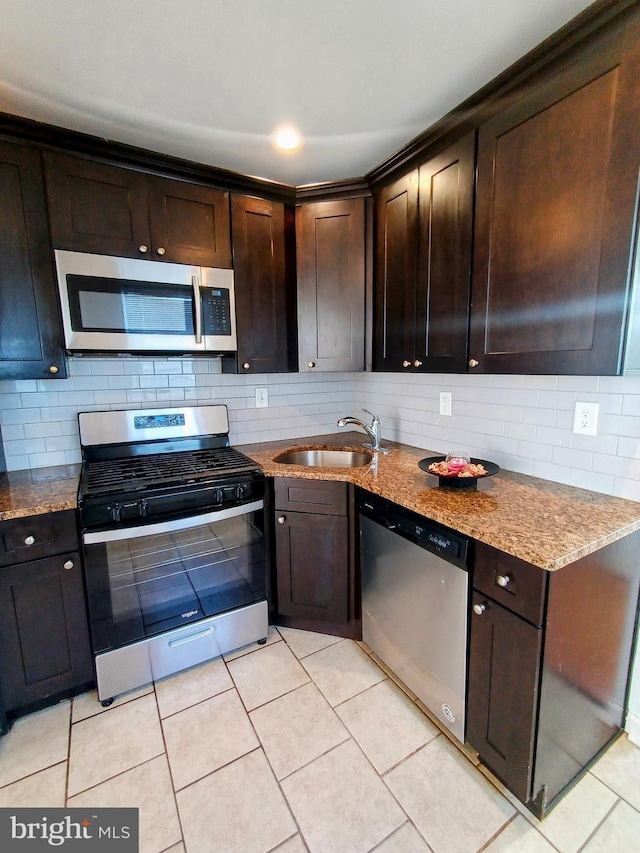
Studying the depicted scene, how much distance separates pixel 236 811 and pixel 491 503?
1.34m

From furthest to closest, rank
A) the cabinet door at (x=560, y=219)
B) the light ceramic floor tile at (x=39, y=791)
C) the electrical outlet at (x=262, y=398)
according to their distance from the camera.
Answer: the electrical outlet at (x=262, y=398), the light ceramic floor tile at (x=39, y=791), the cabinet door at (x=560, y=219)

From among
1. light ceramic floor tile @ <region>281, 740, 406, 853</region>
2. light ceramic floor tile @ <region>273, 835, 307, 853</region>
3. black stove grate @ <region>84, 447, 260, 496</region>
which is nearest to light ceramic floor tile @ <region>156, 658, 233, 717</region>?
light ceramic floor tile @ <region>281, 740, 406, 853</region>

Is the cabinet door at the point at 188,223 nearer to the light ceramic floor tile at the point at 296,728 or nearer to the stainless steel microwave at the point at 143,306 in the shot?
Answer: the stainless steel microwave at the point at 143,306

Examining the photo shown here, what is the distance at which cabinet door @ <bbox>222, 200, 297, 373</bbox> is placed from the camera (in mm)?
2006

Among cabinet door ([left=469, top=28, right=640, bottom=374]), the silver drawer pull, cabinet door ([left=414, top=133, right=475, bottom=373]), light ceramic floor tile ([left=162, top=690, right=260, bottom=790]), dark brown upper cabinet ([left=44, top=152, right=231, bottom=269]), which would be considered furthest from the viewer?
the silver drawer pull

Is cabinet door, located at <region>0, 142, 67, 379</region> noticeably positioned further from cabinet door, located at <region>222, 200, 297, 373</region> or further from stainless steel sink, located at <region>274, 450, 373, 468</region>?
stainless steel sink, located at <region>274, 450, 373, 468</region>

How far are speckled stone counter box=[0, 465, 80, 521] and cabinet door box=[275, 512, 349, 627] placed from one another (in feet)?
3.10

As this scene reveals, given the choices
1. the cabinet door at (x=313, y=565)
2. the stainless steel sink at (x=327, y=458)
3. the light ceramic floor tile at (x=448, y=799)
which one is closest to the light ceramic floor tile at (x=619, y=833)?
the light ceramic floor tile at (x=448, y=799)

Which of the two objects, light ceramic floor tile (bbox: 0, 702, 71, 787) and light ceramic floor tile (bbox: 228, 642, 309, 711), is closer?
light ceramic floor tile (bbox: 0, 702, 71, 787)

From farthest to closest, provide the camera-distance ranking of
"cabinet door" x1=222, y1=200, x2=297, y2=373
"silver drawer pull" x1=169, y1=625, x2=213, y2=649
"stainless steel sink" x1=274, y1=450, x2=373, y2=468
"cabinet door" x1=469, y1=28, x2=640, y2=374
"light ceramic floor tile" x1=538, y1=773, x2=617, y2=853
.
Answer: "stainless steel sink" x1=274, y1=450, x2=373, y2=468
"cabinet door" x1=222, y1=200, x2=297, y2=373
"silver drawer pull" x1=169, y1=625, x2=213, y2=649
"light ceramic floor tile" x1=538, y1=773, x2=617, y2=853
"cabinet door" x1=469, y1=28, x2=640, y2=374

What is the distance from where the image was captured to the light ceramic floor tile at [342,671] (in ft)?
5.54

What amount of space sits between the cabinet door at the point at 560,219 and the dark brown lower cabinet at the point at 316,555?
3.18ft

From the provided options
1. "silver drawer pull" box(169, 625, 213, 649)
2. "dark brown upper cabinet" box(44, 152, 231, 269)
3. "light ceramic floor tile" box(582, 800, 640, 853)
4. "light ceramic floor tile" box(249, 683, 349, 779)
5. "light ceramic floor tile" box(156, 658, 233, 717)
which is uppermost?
"dark brown upper cabinet" box(44, 152, 231, 269)

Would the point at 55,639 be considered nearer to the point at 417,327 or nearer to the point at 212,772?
the point at 212,772
